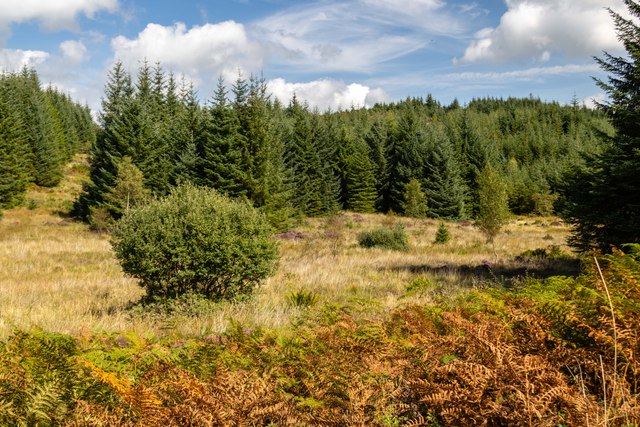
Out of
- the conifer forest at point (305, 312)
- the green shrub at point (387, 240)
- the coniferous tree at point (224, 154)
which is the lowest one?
the green shrub at point (387, 240)

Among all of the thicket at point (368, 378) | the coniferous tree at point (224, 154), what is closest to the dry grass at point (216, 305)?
the thicket at point (368, 378)

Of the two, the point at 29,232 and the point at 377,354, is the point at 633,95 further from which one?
the point at 29,232

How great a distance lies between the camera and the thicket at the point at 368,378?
2.31 m

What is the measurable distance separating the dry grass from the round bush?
0.64m

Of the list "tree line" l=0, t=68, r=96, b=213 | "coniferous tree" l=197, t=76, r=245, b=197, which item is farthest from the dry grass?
"tree line" l=0, t=68, r=96, b=213

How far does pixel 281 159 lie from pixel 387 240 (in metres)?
19.4

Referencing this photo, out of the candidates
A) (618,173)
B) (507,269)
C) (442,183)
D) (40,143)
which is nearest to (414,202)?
(442,183)

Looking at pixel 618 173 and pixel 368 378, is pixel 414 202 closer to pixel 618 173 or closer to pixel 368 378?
pixel 618 173

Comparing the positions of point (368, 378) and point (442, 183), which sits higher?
point (442, 183)

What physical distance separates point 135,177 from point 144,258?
23.8m

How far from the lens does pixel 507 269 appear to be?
14156 millimetres

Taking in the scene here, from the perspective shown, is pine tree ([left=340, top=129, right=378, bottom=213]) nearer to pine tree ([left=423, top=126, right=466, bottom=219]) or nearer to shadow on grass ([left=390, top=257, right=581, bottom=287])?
pine tree ([left=423, top=126, right=466, bottom=219])

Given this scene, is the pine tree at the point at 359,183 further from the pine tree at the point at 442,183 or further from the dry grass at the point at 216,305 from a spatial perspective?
the dry grass at the point at 216,305

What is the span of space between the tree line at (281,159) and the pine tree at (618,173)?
6081mm
